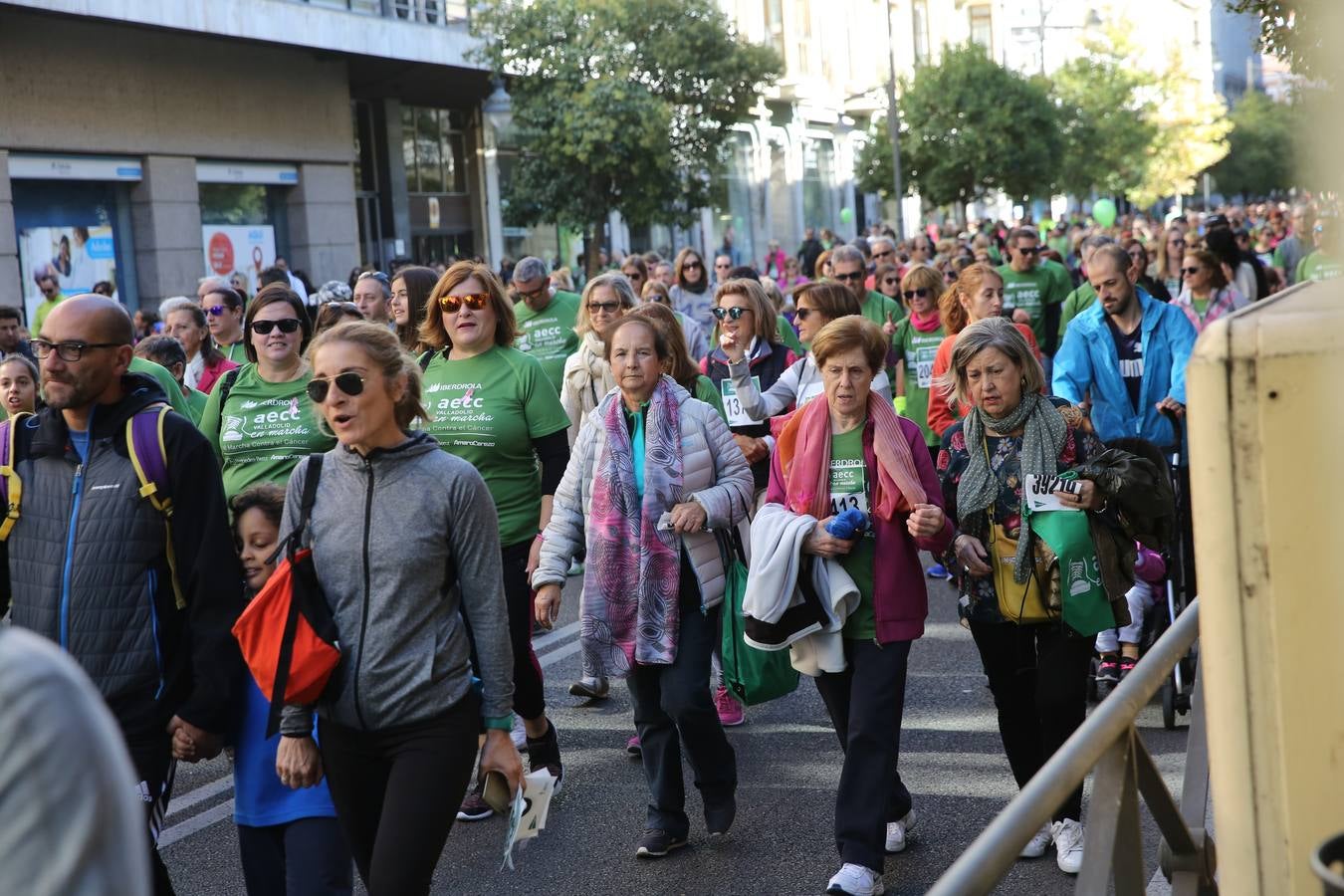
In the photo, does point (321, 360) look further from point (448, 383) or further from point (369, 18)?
point (369, 18)

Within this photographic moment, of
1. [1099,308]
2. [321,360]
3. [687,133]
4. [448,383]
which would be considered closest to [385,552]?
[321,360]

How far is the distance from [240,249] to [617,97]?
23.1 ft

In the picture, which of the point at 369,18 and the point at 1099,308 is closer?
the point at 1099,308

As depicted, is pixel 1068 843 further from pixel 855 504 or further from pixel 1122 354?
pixel 1122 354

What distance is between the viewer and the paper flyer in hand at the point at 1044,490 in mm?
5086

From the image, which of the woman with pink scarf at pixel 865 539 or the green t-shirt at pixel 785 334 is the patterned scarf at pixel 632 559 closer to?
the woman with pink scarf at pixel 865 539

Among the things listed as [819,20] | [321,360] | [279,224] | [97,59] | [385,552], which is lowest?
[385,552]

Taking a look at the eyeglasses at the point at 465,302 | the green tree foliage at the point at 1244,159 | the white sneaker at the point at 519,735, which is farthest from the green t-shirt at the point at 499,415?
the green tree foliage at the point at 1244,159

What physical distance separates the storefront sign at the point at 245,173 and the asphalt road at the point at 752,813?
20586 millimetres

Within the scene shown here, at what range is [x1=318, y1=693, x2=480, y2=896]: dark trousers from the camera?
3771 mm

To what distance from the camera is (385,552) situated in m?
3.88

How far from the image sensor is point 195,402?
800 centimetres

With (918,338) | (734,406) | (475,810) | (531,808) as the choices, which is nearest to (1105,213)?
(918,338)

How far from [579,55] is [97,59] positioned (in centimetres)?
898
